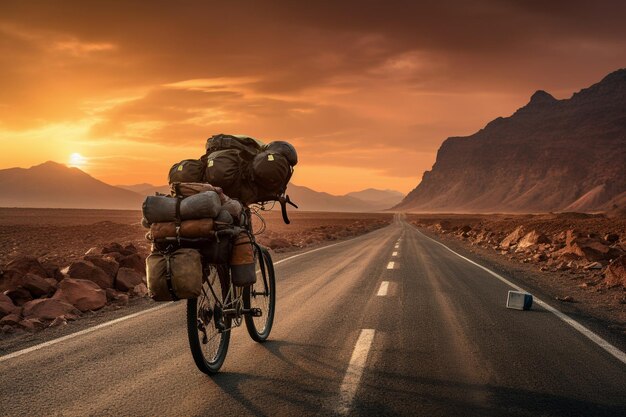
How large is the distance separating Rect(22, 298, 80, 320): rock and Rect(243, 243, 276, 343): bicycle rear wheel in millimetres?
3913

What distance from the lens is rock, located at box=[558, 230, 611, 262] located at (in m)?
16.7

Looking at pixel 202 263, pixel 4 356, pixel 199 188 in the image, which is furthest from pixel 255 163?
Answer: pixel 4 356

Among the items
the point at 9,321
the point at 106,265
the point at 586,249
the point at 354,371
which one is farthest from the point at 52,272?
the point at 586,249

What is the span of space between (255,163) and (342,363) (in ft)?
7.84

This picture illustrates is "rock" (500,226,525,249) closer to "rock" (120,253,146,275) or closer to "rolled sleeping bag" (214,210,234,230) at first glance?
"rock" (120,253,146,275)

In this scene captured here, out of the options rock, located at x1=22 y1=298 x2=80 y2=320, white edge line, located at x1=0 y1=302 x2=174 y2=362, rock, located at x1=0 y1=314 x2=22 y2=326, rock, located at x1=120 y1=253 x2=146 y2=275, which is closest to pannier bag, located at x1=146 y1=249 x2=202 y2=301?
white edge line, located at x1=0 y1=302 x2=174 y2=362

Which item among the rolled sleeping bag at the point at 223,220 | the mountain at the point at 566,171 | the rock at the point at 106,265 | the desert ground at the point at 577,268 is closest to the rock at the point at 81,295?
the rock at the point at 106,265

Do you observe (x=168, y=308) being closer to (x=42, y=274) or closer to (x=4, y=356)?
(x=4, y=356)

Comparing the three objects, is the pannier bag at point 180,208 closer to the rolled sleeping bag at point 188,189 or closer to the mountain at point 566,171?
the rolled sleeping bag at point 188,189

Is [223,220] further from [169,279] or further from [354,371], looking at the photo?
[354,371]

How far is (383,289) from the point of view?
10703mm

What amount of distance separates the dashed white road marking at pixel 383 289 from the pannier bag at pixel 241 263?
5.27 m

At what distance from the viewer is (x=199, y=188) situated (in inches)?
190

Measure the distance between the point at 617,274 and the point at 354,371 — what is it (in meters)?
10.2
